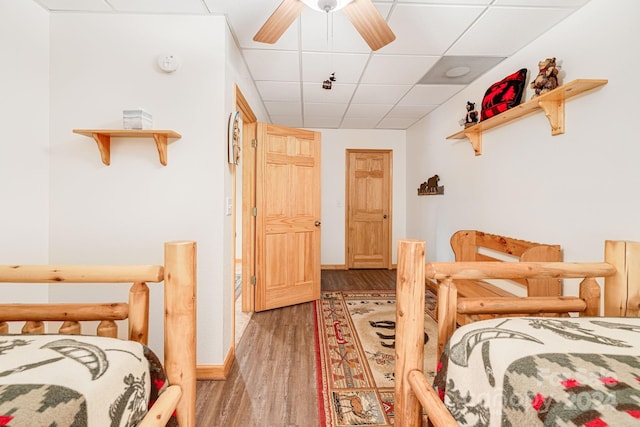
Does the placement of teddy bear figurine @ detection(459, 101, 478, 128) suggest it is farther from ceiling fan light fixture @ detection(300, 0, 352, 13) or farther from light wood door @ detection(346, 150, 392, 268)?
light wood door @ detection(346, 150, 392, 268)

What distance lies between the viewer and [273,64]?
2.66 m

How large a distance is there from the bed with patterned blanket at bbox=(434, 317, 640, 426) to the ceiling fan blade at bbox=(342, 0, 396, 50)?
154 cm

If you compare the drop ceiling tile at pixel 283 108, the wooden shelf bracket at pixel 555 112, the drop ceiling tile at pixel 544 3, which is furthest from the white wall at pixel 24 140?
the wooden shelf bracket at pixel 555 112

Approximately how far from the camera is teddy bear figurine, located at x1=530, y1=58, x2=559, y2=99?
2.01 metres

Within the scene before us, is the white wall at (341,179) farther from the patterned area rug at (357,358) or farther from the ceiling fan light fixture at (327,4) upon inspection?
the ceiling fan light fixture at (327,4)

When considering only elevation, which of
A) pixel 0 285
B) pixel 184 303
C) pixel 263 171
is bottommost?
pixel 0 285

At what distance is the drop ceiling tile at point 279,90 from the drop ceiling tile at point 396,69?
0.76 m

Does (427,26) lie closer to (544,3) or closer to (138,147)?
(544,3)

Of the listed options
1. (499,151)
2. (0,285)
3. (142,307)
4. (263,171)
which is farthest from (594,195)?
(0,285)

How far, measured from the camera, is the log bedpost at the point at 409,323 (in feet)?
3.34

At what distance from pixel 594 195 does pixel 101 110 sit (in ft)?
10.3

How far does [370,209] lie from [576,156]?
11.1 feet

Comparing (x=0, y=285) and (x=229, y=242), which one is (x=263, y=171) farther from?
(x=0, y=285)

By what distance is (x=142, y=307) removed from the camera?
1.00m
